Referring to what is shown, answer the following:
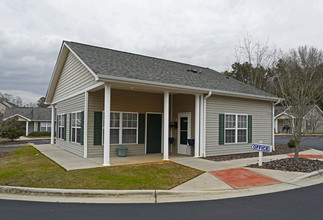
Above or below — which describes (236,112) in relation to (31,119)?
above

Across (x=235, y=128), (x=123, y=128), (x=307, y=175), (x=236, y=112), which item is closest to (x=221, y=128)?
(x=235, y=128)

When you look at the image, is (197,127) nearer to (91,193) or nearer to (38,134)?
(91,193)

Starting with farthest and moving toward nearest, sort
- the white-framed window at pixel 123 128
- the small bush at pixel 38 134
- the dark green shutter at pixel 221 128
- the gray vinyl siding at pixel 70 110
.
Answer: the small bush at pixel 38 134
the dark green shutter at pixel 221 128
the gray vinyl siding at pixel 70 110
the white-framed window at pixel 123 128

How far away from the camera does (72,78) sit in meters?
12.6

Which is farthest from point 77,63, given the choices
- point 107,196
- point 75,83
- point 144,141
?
point 107,196

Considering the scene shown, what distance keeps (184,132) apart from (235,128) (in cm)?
269

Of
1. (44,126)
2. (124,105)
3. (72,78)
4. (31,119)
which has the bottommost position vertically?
(44,126)

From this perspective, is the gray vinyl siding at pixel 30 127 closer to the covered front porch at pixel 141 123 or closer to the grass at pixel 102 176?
the covered front porch at pixel 141 123

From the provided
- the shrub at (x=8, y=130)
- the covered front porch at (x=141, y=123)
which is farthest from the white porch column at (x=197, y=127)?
the shrub at (x=8, y=130)

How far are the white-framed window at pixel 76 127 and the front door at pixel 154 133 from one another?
3343mm

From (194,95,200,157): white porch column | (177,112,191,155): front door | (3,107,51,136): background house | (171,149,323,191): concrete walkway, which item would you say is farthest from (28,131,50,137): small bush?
(171,149,323,191): concrete walkway

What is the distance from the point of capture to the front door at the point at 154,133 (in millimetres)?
12148

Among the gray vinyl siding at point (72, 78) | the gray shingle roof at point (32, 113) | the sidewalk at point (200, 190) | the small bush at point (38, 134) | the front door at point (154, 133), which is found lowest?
the small bush at point (38, 134)

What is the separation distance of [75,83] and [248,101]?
360 inches
